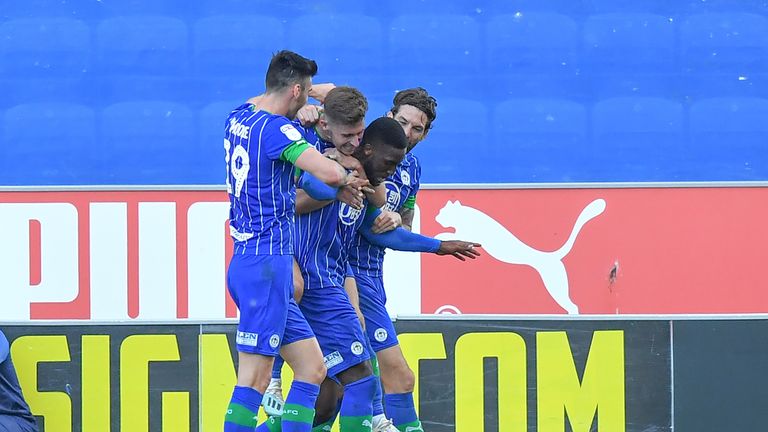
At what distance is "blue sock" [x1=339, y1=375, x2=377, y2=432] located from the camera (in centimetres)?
453

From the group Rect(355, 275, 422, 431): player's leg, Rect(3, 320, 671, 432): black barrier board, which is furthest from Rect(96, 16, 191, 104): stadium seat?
Rect(355, 275, 422, 431): player's leg

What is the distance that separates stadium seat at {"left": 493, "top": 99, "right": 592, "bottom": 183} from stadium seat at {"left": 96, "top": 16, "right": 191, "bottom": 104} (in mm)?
1667

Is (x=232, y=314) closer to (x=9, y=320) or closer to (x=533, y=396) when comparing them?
(x=9, y=320)

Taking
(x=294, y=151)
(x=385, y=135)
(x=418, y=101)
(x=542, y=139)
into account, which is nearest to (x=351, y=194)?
(x=294, y=151)

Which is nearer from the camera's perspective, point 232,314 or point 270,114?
point 270,114

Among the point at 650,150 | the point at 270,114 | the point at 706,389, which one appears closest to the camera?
the point at 270,114

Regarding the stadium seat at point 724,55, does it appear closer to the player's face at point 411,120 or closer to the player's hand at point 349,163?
the player's face at point 411,120

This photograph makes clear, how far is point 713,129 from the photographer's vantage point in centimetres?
609

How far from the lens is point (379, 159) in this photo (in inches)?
173

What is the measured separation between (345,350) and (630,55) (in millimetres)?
2608

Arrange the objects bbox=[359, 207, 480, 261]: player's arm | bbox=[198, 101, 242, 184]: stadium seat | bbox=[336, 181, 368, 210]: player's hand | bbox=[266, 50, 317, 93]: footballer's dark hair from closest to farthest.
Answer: bbox=[336, 181, 368, 210]: player's hand, bbox=[266, 50, 317, 93]: footballer's dark hair, bbox=[359, 207, 480, 261]: player's arm, bbox=[198, 101, 242, 184]: stadium seat

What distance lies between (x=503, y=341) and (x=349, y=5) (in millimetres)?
1981

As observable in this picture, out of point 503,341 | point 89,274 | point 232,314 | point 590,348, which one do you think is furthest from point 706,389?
point 89,274

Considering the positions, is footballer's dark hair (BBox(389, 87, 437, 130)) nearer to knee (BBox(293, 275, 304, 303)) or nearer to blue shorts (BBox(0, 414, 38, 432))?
knee (BBox(293, 275, 304, 303))
